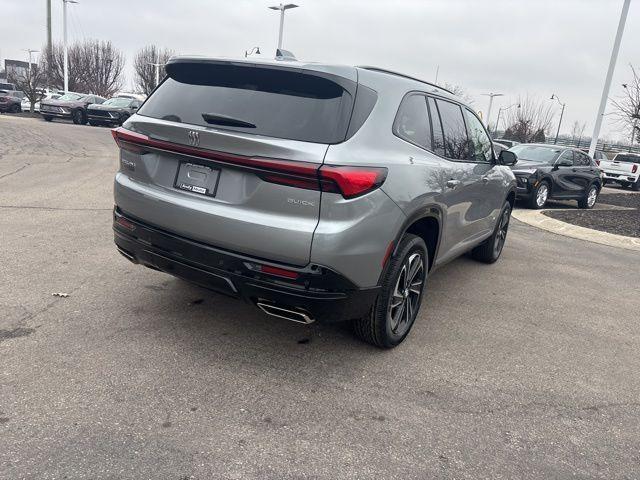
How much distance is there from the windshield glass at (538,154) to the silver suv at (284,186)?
10.6 meters

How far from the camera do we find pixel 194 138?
10.3ft

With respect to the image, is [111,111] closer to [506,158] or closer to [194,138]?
[506,158]

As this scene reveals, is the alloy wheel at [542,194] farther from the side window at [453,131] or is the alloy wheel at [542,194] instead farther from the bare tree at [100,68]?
the bare tree at [100,68]

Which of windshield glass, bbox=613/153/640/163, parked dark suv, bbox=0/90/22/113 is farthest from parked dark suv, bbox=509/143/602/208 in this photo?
parked dark suv, bbox=0/90/22/113

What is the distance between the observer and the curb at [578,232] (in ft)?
29.2

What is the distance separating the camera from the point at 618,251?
330 inches

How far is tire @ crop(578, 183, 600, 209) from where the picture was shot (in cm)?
1417

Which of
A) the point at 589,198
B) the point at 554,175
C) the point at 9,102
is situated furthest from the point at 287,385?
the point at 9,102

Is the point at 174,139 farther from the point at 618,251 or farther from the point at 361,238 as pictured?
the point at 618,251

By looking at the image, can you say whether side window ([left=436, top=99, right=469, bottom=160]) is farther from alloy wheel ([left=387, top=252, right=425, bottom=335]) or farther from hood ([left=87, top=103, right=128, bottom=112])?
hood ([left=87, top=103, right=128, bottom=112])

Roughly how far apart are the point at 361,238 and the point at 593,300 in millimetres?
3690

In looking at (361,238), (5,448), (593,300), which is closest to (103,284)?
(5,448)

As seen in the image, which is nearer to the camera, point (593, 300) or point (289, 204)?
point (289, 204)

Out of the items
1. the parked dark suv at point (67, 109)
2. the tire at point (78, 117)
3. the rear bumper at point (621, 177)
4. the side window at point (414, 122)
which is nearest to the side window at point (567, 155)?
the side window at point (414, 122)
